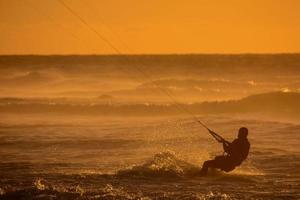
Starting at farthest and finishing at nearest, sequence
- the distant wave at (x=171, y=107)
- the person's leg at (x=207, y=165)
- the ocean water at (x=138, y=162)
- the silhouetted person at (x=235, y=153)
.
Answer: the distant wave at (x=171, y=107) → the person's leg at (x=207, y=165) → the silhouetted person at (x=235, y=153) → the ocean water at (x=138, y=162)

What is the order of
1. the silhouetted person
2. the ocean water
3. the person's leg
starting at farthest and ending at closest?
the person's leg < the silhouetted person < the ocean water

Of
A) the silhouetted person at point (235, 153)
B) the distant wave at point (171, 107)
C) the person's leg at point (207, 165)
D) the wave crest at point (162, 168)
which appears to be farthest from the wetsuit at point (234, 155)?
the distant wave at point (171, 107)

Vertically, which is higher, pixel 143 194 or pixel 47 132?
pixel 47 132

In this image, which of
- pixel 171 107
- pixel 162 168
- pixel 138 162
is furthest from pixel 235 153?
pixel 171 107

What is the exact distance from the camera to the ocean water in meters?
16.2

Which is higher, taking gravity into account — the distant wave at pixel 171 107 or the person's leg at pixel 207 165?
the distant wave at pixel 171 107

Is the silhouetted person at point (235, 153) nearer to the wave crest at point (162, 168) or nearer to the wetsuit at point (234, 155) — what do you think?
the wetsuit at point (234, 155)

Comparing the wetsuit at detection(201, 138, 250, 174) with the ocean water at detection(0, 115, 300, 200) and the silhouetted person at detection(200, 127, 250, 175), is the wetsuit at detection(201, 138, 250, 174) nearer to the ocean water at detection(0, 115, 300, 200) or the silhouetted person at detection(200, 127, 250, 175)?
the silhouetted person at detection(200, 127, 250, 175)

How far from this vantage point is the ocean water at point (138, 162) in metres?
16.2

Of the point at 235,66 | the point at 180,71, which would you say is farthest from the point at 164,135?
the point at 235,66

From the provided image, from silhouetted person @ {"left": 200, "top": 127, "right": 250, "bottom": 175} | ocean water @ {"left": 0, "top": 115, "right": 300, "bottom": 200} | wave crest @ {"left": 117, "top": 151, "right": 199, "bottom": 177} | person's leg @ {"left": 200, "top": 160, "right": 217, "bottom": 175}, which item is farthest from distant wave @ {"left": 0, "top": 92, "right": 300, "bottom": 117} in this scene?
silhouetted person @ {"left": 200, "top": 127, "right": 250, "bottom": 175}

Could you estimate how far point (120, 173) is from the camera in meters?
18.4

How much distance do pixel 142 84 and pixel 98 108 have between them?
18.9 metres

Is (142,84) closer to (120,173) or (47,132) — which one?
(47,132)
